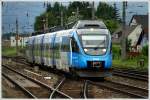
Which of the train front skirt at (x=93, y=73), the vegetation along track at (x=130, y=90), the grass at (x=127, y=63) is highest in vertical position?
the train front skirt at (x=93, y=73)

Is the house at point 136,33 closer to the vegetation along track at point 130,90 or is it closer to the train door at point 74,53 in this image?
the train door at point 74,53

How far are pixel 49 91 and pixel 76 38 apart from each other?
3.72 metres

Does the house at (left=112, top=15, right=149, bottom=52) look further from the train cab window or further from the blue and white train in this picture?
the train cab window

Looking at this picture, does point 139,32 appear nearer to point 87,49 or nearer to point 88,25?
point 88,25

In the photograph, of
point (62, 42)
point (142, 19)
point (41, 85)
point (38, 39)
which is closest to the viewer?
point (41, 85)

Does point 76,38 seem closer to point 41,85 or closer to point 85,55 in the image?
point 85,55

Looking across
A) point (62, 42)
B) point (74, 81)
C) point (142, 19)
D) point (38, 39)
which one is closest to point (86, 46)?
point (74, 81)

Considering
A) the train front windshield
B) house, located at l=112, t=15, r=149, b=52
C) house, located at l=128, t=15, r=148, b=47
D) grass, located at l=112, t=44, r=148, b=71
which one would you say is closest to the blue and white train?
the train front windshield

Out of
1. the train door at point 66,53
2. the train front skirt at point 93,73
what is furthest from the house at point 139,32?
the train front skirt at point 93,73

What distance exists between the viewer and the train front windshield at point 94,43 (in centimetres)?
1931

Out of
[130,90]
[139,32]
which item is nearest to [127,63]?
[130,90]

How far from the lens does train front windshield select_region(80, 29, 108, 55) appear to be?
19.3 m

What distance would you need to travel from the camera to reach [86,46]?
19453mm

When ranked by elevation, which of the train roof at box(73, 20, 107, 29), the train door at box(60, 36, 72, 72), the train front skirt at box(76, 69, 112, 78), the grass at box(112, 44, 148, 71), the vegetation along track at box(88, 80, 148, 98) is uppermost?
the train roof at box(73, 20, 107, 29)
